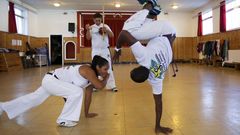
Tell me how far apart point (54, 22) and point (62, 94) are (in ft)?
53.6

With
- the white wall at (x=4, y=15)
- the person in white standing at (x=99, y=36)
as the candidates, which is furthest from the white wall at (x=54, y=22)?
the person in white standing at (x=99, y=36)

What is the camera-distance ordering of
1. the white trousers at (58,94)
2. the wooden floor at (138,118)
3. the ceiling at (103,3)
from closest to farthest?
the wooden floor at (138,118) → the white trousers at (58,94) → the ceiling at (103,3)

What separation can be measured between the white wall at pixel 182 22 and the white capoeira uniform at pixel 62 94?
17.0 m

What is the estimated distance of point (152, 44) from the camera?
7.85 feet

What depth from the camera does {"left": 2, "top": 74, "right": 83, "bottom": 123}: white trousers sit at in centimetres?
265

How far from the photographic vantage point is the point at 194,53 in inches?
730

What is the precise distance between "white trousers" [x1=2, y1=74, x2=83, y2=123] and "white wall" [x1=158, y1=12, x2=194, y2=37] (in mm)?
17060

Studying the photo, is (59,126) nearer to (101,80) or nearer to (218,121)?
(101,80)

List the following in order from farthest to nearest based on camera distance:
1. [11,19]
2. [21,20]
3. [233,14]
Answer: [21,20], [11,19], [233,14]

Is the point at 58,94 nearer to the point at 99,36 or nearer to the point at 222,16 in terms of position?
the point at 99,36

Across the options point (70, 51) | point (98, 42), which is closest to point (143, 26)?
point (98, 42)

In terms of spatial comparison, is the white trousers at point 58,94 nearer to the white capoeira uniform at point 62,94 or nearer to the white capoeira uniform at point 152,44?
the white capoeira uniform at point 62,94

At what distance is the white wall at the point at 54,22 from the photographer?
18172mm

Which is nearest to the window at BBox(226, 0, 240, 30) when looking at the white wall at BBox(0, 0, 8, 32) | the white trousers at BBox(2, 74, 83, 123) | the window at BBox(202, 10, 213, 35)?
the window at BBox(202, 10, 213, 35)
